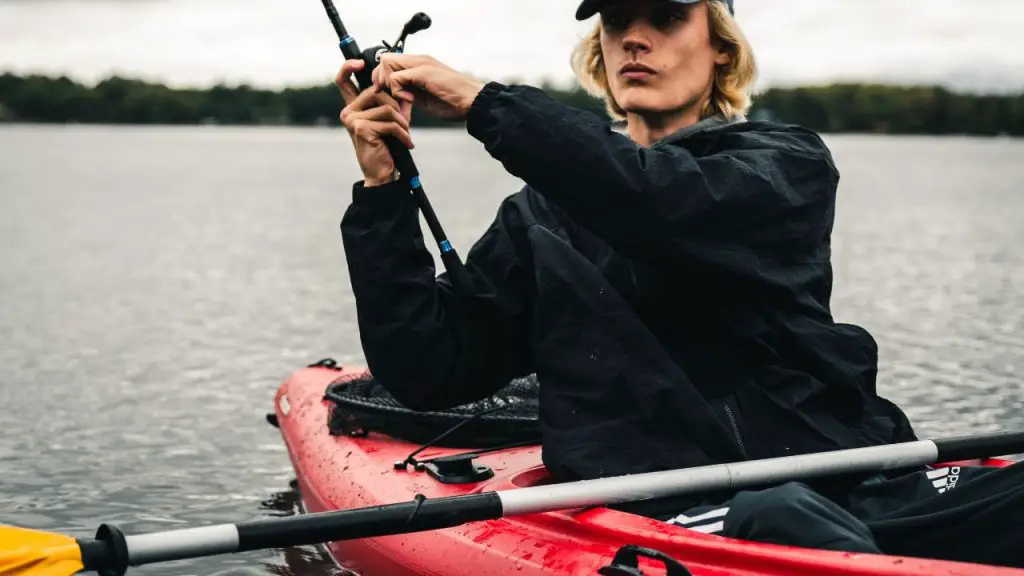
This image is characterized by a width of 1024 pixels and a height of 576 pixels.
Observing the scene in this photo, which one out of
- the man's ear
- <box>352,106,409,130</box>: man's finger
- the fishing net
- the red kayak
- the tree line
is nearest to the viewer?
the red kayak

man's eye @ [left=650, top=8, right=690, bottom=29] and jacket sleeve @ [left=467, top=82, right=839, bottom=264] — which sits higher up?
man's eye @ [left=650, top=8, right=690, bottom=29]

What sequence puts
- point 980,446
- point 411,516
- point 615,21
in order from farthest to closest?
point 980,446
point 615,21
point 411,516

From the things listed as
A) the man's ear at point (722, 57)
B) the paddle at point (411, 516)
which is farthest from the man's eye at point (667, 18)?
the paddle at point (411, 516)

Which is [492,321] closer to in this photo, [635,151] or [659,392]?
[659,392]

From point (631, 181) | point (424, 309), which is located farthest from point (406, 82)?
point (424, 309)

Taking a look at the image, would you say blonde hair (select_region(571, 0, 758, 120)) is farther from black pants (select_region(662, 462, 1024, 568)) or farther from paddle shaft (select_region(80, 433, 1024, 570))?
black pants (select_region(662, 462, 1024, 568))

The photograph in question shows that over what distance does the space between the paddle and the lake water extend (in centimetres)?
258

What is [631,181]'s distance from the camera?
3.18 m

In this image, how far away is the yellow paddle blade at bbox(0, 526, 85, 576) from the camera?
3074mm

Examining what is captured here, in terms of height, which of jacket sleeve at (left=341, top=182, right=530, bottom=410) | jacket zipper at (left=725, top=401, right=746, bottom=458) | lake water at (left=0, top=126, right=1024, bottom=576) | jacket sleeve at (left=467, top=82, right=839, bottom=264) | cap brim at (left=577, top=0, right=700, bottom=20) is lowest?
lake water at (left=0, top=126, right=1024, bottom=576)

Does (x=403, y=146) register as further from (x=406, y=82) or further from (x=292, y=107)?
(x=292, y=107)

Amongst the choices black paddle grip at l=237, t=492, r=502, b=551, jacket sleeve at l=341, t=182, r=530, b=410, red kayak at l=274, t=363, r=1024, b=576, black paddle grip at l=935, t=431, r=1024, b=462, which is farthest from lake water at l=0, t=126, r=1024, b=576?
black paddle grip at l=935, t=431, r=1024, b=462

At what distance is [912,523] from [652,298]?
88 cm

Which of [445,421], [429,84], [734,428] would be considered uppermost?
[429,84]
